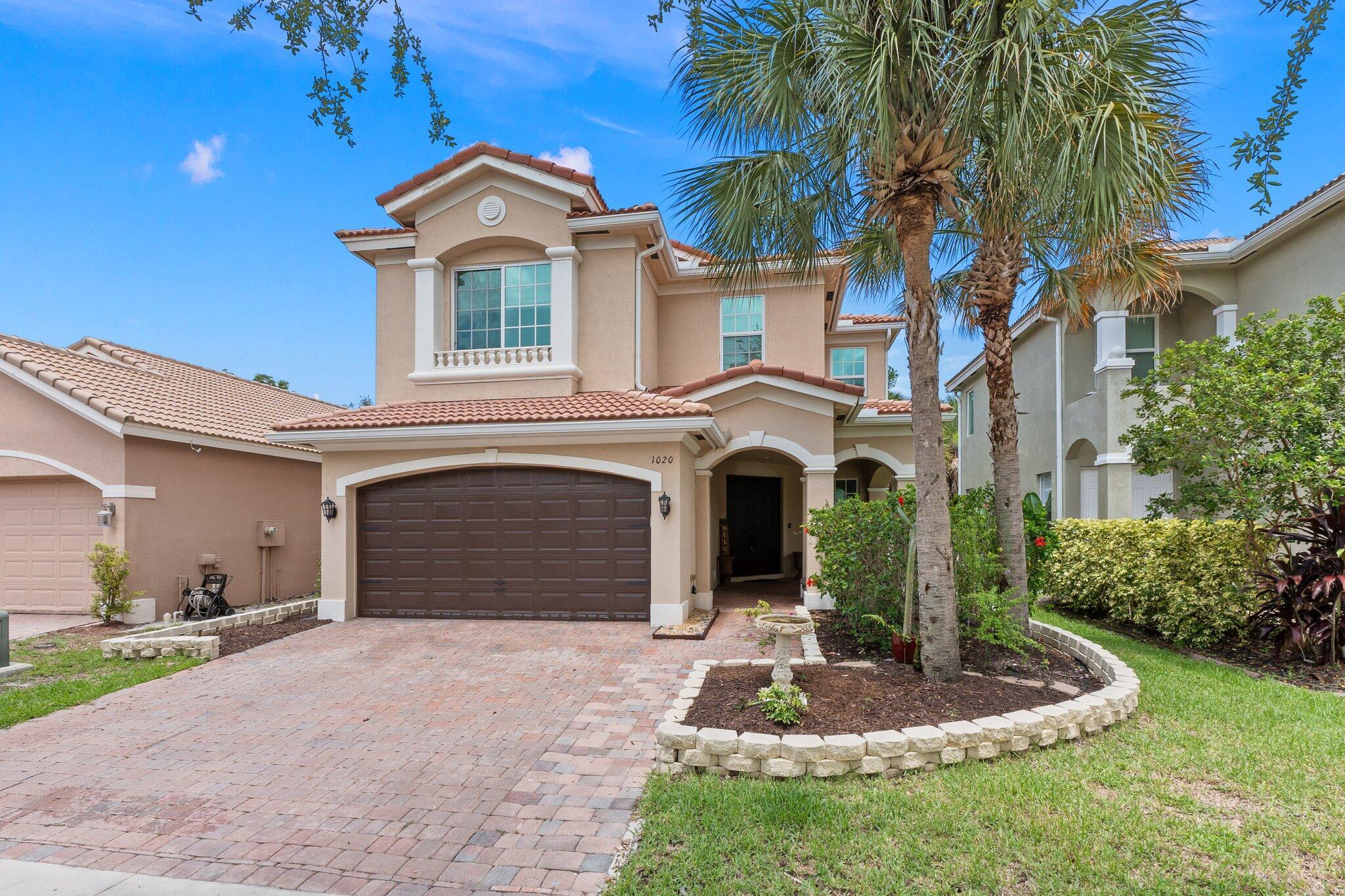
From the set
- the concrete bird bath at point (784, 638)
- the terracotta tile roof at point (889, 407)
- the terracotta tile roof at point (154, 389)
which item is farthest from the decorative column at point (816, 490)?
the terracotta tile roof at point (154, 389)

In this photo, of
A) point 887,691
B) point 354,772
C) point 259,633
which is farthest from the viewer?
point 259,633

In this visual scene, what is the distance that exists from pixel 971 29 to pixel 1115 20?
1437 millimetres

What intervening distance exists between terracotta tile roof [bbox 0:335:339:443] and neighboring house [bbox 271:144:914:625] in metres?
2.83

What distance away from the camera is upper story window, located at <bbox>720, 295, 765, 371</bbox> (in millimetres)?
15258

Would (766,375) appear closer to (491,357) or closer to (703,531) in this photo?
(703,531)

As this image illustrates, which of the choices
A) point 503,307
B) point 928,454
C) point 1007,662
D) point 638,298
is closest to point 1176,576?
point 1007,662

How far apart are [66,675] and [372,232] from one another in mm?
9181

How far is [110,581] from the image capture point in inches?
440

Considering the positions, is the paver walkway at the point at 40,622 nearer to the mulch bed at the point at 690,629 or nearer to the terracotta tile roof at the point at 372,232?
the terracotta tile roof at the point at 372,232

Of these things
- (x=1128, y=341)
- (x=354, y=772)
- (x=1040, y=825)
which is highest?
(x=1128, y=341)

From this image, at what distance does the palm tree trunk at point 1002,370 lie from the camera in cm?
816

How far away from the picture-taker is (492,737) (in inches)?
239

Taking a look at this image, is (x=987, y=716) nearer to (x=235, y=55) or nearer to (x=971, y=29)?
(x=971, y=29)

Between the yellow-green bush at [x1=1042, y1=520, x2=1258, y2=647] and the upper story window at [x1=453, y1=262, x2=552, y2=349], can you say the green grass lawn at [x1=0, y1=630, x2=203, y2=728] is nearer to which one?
the upper story window at [x1=453, y1=262, x2=552, y2=349]
